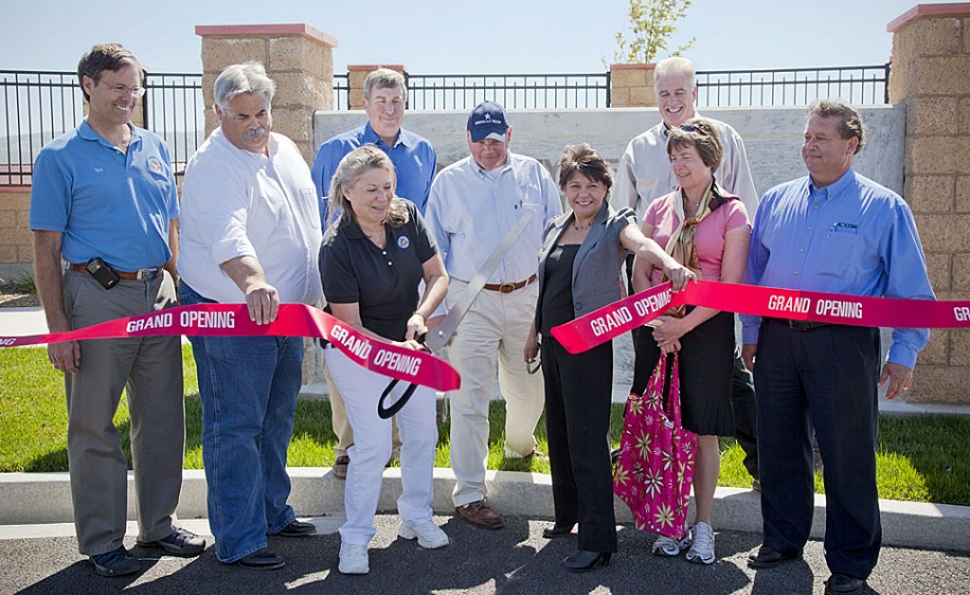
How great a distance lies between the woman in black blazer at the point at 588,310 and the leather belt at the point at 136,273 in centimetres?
199

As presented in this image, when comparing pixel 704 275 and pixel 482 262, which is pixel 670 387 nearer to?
pixel 704 275

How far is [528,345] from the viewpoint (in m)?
4.62

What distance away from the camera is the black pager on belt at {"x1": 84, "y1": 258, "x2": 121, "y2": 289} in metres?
4.18

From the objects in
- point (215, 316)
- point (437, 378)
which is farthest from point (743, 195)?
point (215, 316)

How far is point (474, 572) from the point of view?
4.19 meters

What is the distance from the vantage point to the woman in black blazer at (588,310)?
13.5ft

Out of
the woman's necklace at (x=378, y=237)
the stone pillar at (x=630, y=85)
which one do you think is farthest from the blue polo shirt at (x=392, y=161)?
the stone pillar at (x=630, y=85)

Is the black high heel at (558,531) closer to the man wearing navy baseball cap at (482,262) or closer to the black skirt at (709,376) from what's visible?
the man wearing navy baseball cap at (482,262)

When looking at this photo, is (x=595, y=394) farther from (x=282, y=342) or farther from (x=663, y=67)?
(x=663, y=67)

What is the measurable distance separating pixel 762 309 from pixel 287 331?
7.14ft

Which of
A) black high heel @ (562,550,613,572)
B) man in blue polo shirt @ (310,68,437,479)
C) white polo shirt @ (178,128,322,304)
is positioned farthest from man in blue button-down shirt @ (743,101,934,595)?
man in blue polo shirt @ (310,68,437,479)

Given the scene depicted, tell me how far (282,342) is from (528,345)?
128cm

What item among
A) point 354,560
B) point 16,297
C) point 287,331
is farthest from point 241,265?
point 16,297

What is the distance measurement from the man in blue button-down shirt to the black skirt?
233mm
